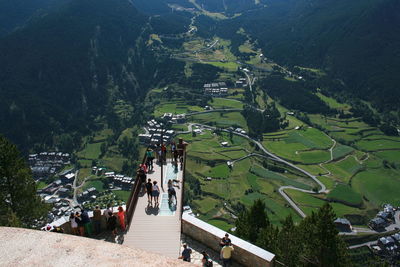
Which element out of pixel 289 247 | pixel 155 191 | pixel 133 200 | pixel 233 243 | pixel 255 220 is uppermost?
pixel 155 191

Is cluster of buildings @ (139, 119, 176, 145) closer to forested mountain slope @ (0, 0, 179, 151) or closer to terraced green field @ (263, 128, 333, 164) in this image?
forested mountain slope @ (0, 0, 179, 151)

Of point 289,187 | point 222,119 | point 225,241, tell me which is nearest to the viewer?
point 225,241

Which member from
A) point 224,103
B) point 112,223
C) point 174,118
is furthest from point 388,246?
point 224,103

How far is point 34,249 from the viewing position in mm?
12828

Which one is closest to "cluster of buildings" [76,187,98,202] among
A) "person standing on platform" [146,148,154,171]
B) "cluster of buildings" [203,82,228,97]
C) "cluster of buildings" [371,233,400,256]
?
"cluster of buildings" [371,233,400,256]

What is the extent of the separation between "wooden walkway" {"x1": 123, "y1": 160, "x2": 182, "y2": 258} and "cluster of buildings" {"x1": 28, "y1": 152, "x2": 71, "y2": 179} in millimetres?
103977

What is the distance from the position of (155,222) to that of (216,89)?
162 m

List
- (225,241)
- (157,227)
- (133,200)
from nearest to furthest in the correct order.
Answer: (225,241), (157,227), (133,200)

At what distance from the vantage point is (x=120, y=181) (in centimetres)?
10706

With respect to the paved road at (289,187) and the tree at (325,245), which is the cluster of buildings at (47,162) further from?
the tree at (325,245)

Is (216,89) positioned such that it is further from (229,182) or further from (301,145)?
(229,182)

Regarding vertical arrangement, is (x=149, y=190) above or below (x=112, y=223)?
above

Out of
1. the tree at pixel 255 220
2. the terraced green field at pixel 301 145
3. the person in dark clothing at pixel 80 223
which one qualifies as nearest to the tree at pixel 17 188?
the person in dark clothing at pixel 80 223

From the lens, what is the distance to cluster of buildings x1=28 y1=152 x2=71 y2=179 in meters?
118
